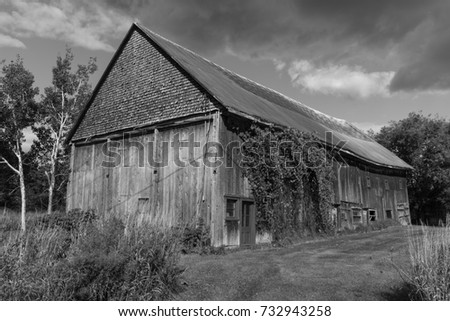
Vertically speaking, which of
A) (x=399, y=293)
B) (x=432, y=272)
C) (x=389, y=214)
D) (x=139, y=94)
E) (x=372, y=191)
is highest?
(x=139, y=94)

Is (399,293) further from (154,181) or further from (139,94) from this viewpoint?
(139,94)

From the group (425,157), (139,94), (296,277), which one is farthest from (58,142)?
(425,157)

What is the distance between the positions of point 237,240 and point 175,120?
17.6 ft

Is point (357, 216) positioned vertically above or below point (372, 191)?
below

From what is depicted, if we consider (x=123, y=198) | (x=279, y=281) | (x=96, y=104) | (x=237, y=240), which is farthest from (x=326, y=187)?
(x=96, y=104)

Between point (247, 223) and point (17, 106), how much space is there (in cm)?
2456

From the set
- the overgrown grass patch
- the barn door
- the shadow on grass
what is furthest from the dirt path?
the barn door

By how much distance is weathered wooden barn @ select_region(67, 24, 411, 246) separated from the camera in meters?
13.9

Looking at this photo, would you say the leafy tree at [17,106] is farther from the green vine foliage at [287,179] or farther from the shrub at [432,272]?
the shrub at [432,272]

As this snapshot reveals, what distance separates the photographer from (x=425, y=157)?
39.4 metres

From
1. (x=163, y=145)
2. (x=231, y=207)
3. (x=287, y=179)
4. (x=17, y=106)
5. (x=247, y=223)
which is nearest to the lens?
(x=231, y=207)

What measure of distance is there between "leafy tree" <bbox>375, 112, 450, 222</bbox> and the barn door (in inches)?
1151

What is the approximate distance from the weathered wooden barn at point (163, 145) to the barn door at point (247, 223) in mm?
38

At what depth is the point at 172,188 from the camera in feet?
48.3
